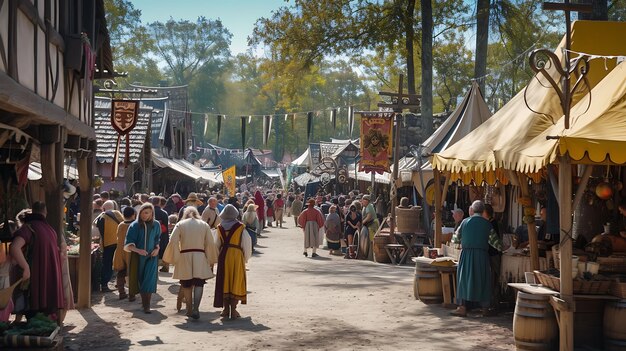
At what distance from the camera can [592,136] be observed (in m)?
9.59

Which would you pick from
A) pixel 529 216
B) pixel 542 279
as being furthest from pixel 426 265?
pixel 542 279

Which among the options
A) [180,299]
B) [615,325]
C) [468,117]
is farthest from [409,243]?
[615,325]

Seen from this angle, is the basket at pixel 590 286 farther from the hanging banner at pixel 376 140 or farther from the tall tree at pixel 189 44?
the tall tree at pixel 189 44

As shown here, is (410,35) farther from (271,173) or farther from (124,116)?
(271,173)

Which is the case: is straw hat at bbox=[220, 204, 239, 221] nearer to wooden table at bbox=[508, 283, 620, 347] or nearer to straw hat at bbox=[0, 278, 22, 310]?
straw hat at bbox=[0, 278, 22, 310]

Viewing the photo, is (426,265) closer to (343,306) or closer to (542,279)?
(343,306)

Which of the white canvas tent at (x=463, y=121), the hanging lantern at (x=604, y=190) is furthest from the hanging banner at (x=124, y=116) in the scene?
the hanging lantern at (x=604, y=190)

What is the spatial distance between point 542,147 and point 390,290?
6731mm

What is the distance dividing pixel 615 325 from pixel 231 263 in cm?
553

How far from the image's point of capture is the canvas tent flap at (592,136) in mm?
9477

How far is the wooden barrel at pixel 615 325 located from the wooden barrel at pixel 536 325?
23.5 inches

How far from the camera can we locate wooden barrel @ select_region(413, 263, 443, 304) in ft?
47.8

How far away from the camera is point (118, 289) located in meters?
15.2

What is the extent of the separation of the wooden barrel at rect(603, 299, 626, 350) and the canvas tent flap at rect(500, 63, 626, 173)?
5.71ft
